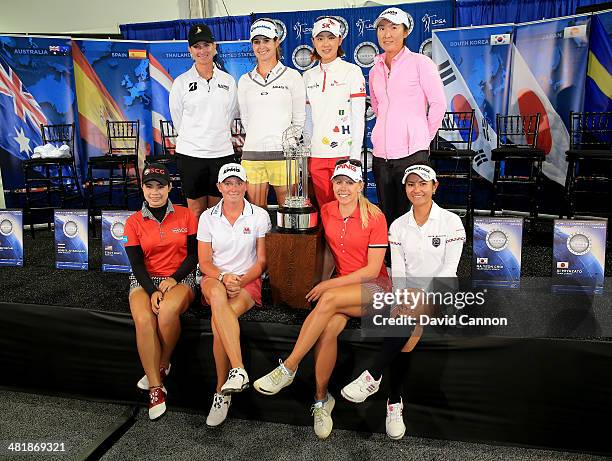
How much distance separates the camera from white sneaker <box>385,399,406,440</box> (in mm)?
2133

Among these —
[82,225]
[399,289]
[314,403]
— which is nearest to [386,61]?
[399,289]

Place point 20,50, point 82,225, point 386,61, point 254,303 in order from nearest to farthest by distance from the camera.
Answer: point 254,303 < point 386,61 < point 82,225 < point 20,50

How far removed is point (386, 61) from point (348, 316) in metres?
1.44

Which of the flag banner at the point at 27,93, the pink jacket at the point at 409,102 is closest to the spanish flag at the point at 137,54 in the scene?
the flag banner at the point at 27,93

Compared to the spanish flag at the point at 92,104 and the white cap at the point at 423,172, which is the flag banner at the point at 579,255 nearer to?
the white cap at the point at 423,172

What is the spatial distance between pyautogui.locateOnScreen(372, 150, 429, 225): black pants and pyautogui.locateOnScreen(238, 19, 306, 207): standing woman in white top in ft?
1.72

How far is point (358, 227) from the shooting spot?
229 centimetres

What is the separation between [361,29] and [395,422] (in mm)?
5196

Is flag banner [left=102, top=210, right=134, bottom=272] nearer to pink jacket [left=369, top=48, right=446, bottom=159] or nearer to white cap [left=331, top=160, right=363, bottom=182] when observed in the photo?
white cap [left=331, top=160, right=363, bottom=182]

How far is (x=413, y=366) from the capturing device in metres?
2.16

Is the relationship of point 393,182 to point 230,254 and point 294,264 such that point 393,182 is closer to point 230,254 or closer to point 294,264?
point 294,264

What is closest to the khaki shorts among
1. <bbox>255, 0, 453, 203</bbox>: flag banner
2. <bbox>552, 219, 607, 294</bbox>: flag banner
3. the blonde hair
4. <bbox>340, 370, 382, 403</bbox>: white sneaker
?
the blonde hair

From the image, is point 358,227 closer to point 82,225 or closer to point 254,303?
point 254,303

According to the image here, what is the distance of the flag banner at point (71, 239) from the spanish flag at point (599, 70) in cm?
478
